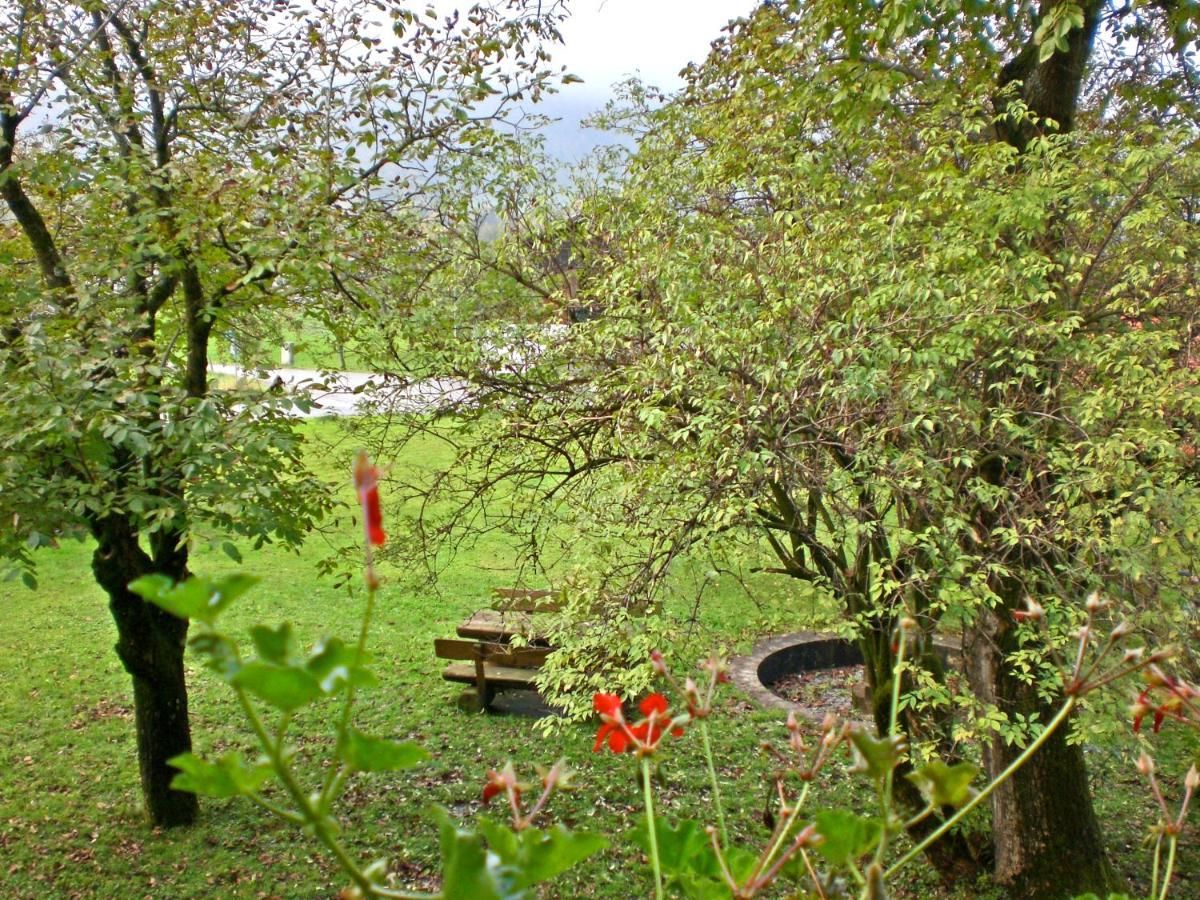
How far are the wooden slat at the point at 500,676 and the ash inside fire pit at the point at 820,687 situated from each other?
8.91 ft

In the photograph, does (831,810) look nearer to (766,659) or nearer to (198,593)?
(198,593)

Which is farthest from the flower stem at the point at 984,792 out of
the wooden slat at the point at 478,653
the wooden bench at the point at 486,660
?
the wooden slat at the point at 478,653

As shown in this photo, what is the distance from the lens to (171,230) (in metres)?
5.08

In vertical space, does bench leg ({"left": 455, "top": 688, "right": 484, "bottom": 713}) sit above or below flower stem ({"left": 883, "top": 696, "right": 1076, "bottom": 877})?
below

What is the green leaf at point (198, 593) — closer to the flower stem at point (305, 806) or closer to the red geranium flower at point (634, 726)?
the flower stem at point (305, 806)

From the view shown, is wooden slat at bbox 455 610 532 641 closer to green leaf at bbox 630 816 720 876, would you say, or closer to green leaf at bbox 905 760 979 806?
green leaf at bbox 630 816 720 876

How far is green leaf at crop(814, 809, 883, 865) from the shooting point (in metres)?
0.68

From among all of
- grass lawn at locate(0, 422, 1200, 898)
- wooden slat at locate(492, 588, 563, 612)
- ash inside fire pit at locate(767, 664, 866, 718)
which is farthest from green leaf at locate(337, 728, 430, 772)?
ash inside fire pit at locate(767, 664, 866, 718)

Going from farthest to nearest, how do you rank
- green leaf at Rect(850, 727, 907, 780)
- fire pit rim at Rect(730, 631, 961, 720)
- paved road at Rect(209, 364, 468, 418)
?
fire pit rim at Rect(730, 631, 961, 720) → paved road at Rect(209, 364, 468, 418) → green leaf at Rect(850, 727, 907, 780)

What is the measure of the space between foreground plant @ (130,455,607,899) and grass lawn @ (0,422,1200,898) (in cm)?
380

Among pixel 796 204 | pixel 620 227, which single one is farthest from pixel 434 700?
pixel 796 204

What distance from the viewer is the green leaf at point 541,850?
51 centimetres

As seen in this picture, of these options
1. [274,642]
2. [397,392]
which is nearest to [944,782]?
[274,642]

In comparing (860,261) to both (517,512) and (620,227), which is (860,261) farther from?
(517,512)
